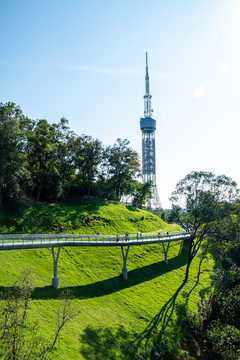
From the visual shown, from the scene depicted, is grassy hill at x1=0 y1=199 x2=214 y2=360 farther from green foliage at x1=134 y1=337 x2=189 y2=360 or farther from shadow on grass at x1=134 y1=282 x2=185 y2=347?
green foliage at x1=134 y1=337 x2=189 y2=360

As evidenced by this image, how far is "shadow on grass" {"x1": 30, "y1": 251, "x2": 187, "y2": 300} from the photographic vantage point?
33291 millimetres

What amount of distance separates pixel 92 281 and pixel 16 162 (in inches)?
1126

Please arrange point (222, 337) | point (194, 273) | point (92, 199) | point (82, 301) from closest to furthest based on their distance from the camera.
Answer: point (222, 337) → point (82, 301) → point (194, 273) → point (92, 199)

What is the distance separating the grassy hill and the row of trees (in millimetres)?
6670

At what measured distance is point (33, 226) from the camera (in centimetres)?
5256

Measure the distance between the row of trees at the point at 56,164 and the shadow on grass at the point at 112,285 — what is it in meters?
25.8

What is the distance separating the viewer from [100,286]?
131 ft

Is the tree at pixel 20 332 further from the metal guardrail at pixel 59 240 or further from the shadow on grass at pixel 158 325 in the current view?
the shadow on grass at pixel 158 325

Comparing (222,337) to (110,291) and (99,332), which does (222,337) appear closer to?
(99,332)

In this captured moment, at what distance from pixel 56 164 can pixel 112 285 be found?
37.5 m

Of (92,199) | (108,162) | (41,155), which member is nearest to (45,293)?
(41,155)

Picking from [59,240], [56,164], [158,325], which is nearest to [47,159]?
[56,164]

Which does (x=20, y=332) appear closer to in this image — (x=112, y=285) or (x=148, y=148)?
(x=112, y=285)

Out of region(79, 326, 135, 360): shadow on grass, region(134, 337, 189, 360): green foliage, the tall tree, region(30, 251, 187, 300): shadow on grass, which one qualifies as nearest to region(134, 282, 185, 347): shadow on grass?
region(134, 337, 189, 360): green foliage
